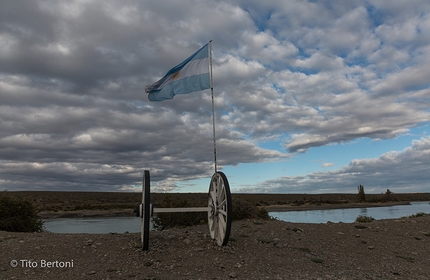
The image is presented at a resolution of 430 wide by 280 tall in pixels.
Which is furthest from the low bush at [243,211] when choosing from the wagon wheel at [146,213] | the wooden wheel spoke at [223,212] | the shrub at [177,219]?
the wagon wheel at [146,213]

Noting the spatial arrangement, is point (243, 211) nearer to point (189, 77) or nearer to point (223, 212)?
point (223, 212)

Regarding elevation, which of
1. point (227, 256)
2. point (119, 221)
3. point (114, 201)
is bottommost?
point (119, 221)

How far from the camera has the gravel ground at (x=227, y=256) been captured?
8.25 meters

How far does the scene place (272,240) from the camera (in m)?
10.8

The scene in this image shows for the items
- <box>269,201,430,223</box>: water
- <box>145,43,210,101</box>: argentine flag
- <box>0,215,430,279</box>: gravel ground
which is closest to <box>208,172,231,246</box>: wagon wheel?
<box>0,215,430,279</box>: gravel ground

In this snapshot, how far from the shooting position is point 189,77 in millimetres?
12023

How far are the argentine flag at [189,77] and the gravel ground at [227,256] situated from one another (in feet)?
16.5

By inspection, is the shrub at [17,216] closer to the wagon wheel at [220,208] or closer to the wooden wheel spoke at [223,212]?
the wagon wheel at [220,208]

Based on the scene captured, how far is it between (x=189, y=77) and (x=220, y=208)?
478 cm

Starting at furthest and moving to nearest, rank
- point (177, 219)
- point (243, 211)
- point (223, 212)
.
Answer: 1. point (243, 211)
2. point (177, 219)
3. point (223, 212)

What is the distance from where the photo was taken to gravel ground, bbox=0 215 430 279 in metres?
8.25

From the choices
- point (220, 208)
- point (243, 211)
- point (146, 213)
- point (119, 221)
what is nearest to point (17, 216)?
point (146, 213)

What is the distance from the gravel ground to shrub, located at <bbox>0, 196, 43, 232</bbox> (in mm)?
4339

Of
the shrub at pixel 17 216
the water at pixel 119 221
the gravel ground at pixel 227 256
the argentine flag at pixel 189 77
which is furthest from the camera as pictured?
the water at pixel 119 221
